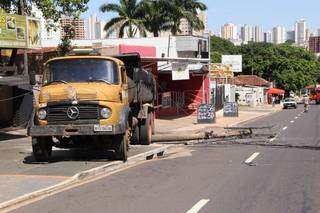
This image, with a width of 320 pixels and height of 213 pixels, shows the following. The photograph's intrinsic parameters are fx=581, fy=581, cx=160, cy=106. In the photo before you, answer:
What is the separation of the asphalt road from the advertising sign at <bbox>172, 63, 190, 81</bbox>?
906 inches

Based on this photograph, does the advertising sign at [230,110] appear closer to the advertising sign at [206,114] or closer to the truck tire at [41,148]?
the advertising sign at [206,114]

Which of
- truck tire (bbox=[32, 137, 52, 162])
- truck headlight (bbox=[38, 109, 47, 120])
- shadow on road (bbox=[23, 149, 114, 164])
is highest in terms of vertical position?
truck headlight (bbox=[38, 109, 47, 120])

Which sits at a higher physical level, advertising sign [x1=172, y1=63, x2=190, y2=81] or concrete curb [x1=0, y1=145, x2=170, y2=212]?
advertising sign [x1=172, y1=63, x2=190, y2=81]

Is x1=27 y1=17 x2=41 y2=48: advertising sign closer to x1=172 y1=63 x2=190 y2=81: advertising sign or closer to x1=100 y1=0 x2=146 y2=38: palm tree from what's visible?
x1=172 y1=63 x2=190 y2=81: advertising sign

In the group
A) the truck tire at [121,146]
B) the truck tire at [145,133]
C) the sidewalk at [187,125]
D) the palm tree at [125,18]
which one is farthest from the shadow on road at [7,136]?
the palm tree at [125,18]

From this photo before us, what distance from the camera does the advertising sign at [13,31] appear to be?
2191 centimetres

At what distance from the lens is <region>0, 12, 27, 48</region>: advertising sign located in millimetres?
21906

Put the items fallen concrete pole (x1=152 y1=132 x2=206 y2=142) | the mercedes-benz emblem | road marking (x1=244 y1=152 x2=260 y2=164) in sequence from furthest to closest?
fallen concrete pole (x1=152 y1=132 x2=206 y2=142), road marking (x1=244 y1=152 x2=260 y2=164), the mercedes-benz emblem

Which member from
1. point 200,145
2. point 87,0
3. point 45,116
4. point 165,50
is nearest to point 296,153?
point 200,145

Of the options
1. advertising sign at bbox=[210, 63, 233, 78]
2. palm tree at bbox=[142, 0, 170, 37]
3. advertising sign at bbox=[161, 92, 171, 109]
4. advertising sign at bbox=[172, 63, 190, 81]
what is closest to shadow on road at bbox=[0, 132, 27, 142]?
advertising sign at bbox=[172, 63, 190, 81]

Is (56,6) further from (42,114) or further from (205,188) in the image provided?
(205,188)

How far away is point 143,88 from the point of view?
736 inches

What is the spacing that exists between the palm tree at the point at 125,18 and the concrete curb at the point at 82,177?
4983 cm

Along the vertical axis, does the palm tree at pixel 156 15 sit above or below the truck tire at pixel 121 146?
above
